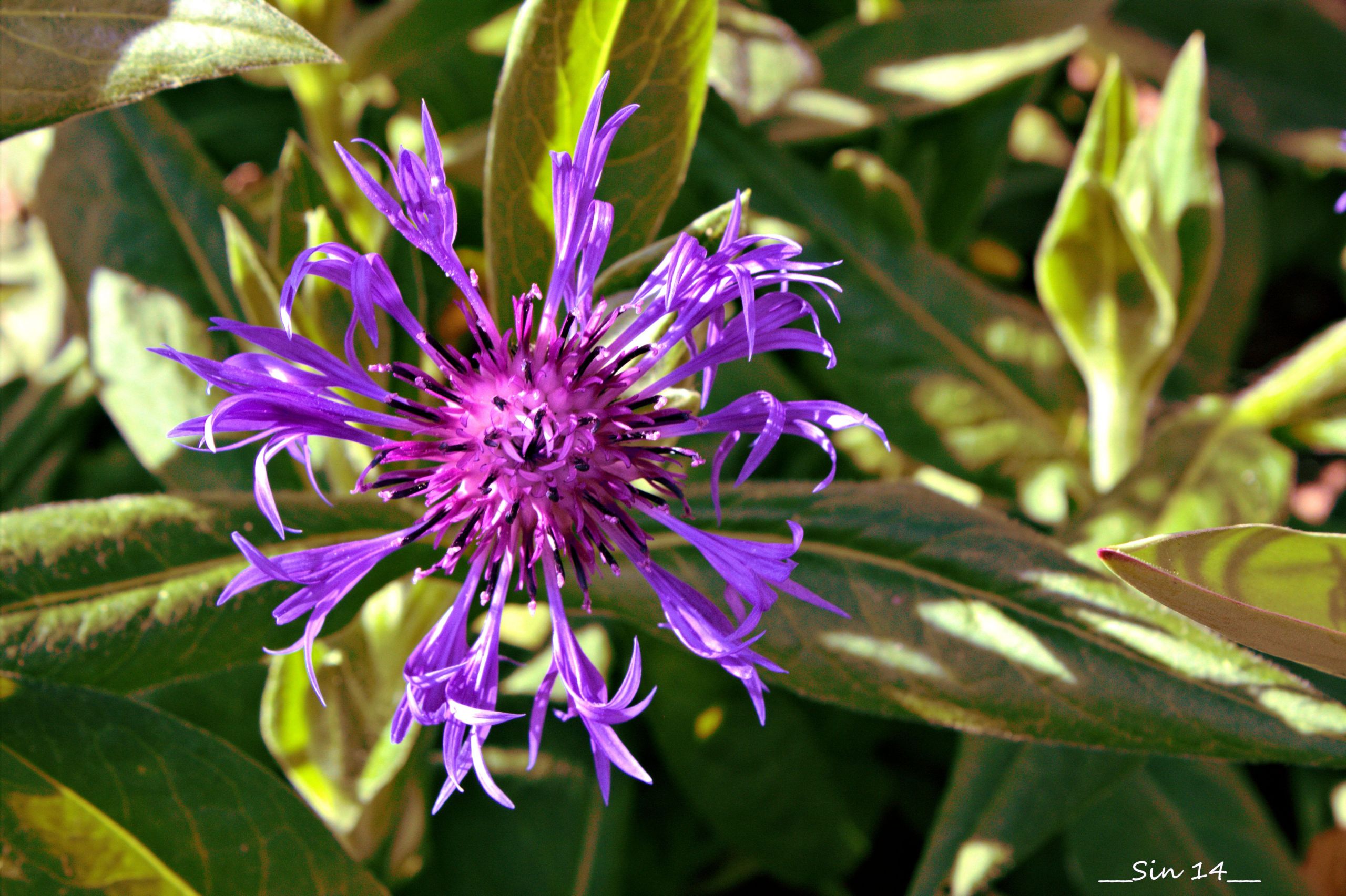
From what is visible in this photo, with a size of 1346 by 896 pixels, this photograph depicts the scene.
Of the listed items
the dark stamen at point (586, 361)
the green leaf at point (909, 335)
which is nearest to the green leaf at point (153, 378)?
the dark stamen at point (586, 361)

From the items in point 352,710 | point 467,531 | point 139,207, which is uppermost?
point 139,207

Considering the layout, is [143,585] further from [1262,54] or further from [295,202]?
[1262,54]

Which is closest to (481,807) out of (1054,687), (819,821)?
(819,821)

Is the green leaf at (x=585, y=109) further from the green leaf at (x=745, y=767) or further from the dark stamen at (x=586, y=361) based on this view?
the green leaf at (x=745, y=767)

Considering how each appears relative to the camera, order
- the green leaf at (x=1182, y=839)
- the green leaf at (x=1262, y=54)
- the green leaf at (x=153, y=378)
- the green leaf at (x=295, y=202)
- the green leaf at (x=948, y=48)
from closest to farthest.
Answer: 1. the green leaf at (x=295, y=202)
2. the green leaf at (x=153, y=378)
3. the green leaf at (x=1182, y=839)
4. the green leaf at (x=948, y=48)
5. the green leaf at (x=1262, y=54)

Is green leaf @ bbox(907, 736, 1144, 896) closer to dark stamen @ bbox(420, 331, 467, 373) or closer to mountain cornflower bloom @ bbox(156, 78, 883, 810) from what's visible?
mountain cornflower bloom @ bbox(156, 78, 883, 810)

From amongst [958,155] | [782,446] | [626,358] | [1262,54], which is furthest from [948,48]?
[626,358]
